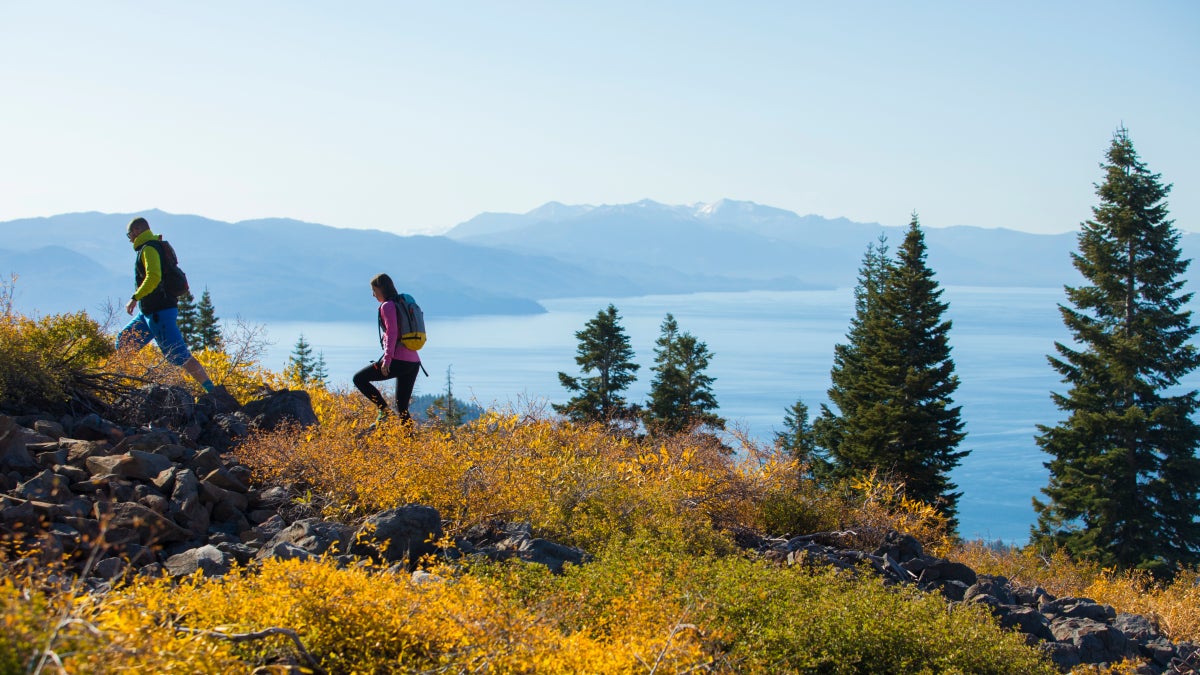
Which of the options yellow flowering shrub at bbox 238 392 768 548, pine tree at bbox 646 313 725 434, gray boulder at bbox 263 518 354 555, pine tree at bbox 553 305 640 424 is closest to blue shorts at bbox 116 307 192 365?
yellow flowering shrub at bbox 238 392 768 548

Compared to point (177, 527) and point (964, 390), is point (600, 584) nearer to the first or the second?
point (177, 527)

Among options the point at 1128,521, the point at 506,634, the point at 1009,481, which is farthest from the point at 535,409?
the point at 1009,481

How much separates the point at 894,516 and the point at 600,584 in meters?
6.13

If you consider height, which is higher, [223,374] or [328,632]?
[223,374]

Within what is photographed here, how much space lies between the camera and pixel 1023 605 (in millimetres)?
8297

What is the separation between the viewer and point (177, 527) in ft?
19.6

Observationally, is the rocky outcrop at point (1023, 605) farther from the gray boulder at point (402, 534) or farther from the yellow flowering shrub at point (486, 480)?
the gray boulder at point (402, 534)

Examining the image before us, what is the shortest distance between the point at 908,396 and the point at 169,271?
2631cm

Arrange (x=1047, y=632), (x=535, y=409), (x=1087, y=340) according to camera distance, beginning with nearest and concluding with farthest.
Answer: (x=1047, y=632) < (x=535, y=409) < (x=1087, y=340)

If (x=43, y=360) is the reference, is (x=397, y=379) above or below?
below

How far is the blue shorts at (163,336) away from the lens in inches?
364

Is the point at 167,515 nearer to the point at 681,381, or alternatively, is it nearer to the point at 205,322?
the point at 681,381

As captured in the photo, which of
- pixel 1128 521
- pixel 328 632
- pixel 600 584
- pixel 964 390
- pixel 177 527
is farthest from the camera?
pixel 964 390

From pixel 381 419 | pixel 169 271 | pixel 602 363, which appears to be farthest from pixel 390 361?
pixel 602 363
